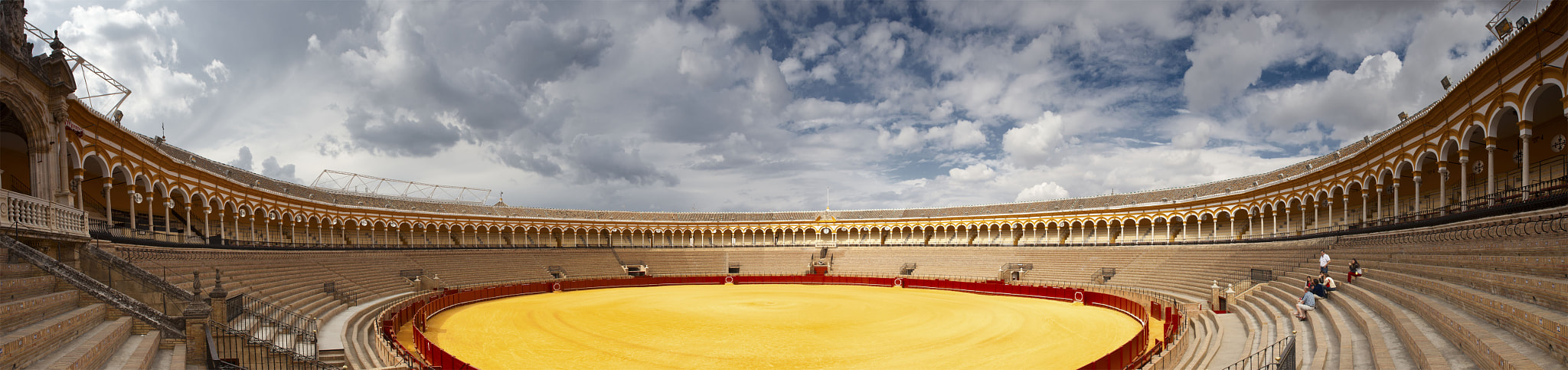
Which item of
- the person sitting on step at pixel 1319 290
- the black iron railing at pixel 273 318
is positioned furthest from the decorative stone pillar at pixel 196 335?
the person sitting on step at pixel 1319 290

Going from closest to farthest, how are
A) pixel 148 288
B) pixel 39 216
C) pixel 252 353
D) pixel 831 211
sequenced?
pixel 148 288 → pixel 39 216 → pixel 252 353 → pixel 831 211

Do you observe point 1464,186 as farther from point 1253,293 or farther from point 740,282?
point 740,282

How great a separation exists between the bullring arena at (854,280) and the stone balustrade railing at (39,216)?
6 centimetres

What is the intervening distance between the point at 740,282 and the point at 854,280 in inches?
365

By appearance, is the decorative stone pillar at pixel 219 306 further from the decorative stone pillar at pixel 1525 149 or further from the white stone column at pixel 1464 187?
the white stone column at pixel 1464 187

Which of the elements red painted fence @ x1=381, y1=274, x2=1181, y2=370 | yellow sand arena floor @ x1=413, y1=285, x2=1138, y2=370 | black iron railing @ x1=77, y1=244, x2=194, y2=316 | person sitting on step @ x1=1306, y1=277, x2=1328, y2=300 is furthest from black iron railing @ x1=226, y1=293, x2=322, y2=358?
person sitting on step @ x1=1306, y1=277, x2=1328, y2=300

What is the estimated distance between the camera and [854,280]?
5378 cm

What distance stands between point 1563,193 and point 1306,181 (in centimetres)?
2313

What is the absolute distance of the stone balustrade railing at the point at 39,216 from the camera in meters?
13.2

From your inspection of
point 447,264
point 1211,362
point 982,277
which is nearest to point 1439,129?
point 1211,362

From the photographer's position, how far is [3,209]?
42.9ft

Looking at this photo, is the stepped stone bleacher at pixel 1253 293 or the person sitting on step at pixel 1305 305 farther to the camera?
the person sitting on step at pixel 1305 305

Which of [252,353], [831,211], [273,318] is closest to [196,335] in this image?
[252,353]

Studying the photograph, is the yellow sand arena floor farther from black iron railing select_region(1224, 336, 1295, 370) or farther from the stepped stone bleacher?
black iron railing select_region(1224, 336, 1295, 370)
